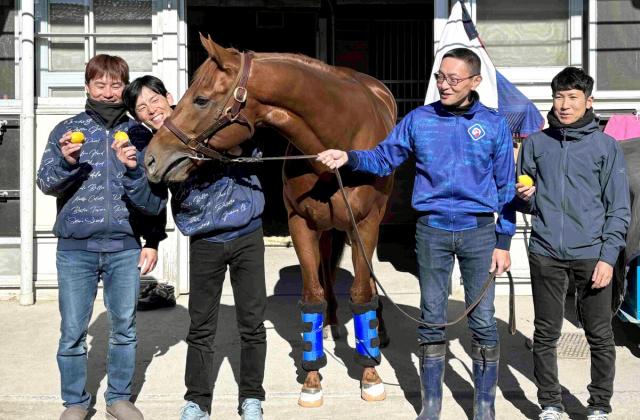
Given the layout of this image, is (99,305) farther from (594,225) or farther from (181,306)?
(594,225)

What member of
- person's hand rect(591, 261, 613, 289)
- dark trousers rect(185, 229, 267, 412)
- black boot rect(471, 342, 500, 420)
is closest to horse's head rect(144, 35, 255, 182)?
dark trousers rect(185, 229, 267, 412)

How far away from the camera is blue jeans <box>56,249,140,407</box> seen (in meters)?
3.79

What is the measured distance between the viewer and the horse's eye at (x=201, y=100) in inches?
141

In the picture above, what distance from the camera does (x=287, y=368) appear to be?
15.9 ft

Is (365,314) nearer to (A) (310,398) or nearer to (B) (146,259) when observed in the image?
(A) (310,398)

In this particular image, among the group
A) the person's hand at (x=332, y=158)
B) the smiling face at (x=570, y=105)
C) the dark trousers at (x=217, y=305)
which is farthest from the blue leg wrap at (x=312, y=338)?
the smiling face at (x=570, y=105)

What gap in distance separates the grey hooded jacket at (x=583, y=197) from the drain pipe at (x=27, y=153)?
4.18 m

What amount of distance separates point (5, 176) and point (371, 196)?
A: 3.63m

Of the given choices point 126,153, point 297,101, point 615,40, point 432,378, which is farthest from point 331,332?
point 615,40

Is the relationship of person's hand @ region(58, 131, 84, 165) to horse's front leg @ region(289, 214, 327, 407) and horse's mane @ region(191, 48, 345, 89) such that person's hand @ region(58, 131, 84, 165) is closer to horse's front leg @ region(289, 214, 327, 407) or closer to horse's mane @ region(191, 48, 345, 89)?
horse's mane @ region(191, 48, 345, 89)

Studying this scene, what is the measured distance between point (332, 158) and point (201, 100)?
64 cm

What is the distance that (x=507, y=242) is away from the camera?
374 cm

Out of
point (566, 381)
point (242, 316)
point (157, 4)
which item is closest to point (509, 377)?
point (566, 381)

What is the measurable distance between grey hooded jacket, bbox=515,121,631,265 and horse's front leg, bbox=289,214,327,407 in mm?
1175
